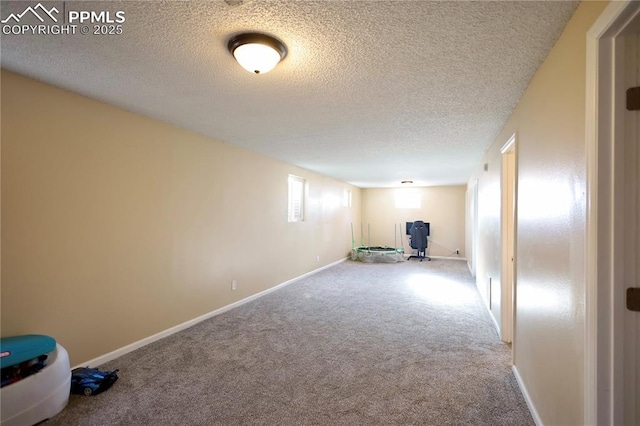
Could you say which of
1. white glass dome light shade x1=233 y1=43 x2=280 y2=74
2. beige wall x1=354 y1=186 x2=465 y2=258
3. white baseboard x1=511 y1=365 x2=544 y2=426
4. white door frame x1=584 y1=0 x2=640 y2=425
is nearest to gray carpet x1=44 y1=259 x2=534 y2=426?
white baseboard x1=511 y1=365 x2=544 y2=426

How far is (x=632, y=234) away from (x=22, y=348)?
3.16 meters

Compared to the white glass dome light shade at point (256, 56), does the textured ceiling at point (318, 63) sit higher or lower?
higher

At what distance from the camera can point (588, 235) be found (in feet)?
3.89

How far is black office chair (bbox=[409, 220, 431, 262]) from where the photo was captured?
8805mm

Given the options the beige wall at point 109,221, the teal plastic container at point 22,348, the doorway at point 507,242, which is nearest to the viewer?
the teal plastic container at point 22,348

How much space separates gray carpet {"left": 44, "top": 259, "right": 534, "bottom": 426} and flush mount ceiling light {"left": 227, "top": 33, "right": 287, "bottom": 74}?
2192 millimetres

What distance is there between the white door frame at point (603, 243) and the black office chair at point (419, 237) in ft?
25.7

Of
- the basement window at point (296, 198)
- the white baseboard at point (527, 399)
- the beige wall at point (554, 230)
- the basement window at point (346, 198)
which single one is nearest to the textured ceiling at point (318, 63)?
the beige wall at point (554, 230)

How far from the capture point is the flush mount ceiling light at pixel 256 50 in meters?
1.66

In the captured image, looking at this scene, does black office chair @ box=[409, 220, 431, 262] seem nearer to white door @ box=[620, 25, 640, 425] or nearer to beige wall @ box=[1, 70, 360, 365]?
beige wall @ box=[1, 70, 360, 365]

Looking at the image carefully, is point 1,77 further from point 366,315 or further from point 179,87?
point 366,315

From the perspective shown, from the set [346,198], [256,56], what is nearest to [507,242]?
[256,56]

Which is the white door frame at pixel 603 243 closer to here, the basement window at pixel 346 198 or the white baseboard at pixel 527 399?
the white baseboard at pixel 527 399

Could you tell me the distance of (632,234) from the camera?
3.60 feet
